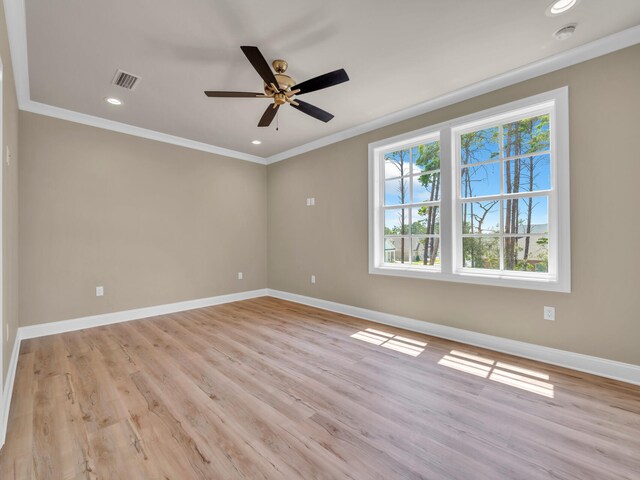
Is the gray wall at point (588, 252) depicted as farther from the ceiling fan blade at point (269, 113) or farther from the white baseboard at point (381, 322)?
the ceiling fan blade at point (269, 113)

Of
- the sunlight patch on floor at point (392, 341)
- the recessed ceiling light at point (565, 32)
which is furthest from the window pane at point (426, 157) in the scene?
the sunlight patch on floor at point (392, 341)

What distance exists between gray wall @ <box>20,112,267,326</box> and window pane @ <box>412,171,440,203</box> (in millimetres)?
3154

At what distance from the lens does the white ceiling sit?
202 cm

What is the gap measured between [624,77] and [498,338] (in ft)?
8.13

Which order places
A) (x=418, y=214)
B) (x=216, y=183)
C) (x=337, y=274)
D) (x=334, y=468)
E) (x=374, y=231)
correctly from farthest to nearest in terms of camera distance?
(x=216, y=183) → (x=337, y=274) → (x=374, y=231) → (x=418, y=214) → (x=334, y=468)

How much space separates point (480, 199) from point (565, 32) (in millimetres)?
1498

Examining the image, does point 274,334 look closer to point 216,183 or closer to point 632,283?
point 216,183

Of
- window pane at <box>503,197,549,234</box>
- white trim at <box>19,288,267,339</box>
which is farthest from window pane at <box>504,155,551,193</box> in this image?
white trim at <box>19,288,267,339</box>

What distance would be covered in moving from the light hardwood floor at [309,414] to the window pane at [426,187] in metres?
1.72

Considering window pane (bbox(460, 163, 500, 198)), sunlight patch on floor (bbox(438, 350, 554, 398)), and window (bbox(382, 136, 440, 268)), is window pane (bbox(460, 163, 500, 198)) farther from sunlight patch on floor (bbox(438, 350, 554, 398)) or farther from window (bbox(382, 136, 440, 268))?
sunlight patch on floor (bbox(438, 350, 554, 398))

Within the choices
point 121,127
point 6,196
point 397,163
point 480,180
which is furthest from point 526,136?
point 121,127

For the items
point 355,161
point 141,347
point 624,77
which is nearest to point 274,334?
point 141,347

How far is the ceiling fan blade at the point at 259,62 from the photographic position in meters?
2.01

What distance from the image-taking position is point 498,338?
2.93 metres
